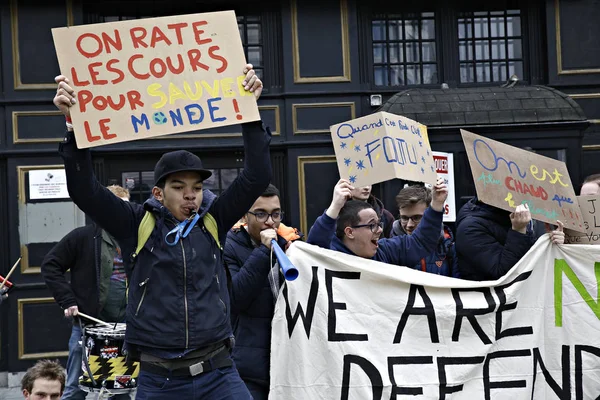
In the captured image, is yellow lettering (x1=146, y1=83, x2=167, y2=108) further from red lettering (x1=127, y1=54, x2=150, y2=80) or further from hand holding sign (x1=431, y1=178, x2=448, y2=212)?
hand holding sign (x1=431, y1=178, x2=448, y2=212)

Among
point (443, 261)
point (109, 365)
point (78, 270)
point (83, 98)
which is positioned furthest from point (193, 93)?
point (78, 270)

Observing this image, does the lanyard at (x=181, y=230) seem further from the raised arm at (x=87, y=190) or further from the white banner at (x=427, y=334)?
the white banner at (x=427, y=334)

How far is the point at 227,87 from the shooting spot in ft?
14.4

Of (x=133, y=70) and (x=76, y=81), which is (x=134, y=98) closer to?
(x=133, y=70)

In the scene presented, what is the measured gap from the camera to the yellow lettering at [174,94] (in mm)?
4352

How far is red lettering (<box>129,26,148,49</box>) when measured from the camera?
4.38 meters

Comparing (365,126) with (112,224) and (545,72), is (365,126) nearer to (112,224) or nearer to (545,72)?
(112,224)

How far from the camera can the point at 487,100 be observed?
1096cm

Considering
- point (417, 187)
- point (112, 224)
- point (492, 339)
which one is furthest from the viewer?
point (417, 187)

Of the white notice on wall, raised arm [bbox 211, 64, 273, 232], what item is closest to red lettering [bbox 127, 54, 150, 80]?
raised arm [bbox 211, 64, 273, 232]

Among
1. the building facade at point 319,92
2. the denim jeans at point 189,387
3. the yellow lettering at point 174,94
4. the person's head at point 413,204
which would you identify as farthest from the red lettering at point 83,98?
the building facade at point 319,92

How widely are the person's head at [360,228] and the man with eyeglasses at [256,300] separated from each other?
0.38 meters

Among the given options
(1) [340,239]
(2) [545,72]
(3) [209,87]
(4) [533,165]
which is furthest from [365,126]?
(2) [545,72]

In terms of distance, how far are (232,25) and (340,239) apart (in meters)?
1.53
